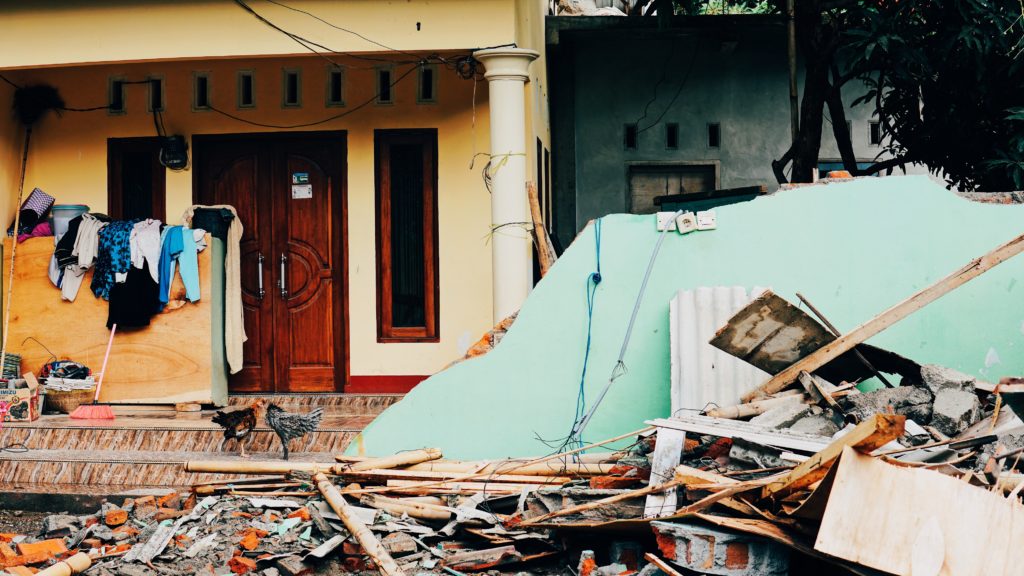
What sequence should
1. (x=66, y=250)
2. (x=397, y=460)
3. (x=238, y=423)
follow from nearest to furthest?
(x=397, y=460), (x=238, y=423), (x=66, y=250)

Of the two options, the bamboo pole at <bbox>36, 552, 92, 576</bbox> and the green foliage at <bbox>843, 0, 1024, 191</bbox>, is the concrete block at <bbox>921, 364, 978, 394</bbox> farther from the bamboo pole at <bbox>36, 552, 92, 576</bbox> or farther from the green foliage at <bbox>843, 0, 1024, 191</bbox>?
the bamboo pole at <bbox>36, 552, 92, 576</bbox>

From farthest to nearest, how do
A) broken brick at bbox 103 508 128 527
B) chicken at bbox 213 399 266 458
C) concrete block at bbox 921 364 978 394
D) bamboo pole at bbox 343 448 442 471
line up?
1. chicken at bbox 213 399 266 458
2. bamboo pole at bbox 343 448 442 471
3. broken brick at bbox 103 508 128 527
4. concrete block at bbox 921 364 978 394

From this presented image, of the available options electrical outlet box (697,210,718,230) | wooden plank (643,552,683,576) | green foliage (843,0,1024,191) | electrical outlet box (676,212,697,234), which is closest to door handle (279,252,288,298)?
electrical outlet box (676,212,697,234)

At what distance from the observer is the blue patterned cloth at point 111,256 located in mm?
10398

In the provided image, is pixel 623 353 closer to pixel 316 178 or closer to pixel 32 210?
pixel 316 178

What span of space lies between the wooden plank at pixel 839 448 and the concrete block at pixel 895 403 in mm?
1264

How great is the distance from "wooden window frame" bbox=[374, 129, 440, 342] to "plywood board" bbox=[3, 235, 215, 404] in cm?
159

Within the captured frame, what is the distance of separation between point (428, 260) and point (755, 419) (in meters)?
4.76

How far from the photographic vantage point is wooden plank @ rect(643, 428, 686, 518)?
6.02 m

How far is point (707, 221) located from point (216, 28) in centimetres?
449

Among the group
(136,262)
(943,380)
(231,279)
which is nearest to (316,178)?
(231,279)

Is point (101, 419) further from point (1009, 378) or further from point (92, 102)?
point (1009, 378)

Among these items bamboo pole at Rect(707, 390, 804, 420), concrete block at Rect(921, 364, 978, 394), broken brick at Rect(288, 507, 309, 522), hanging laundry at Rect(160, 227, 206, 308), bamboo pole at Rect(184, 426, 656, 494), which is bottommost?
broken brick at Rect(288, 507, 309, 522)

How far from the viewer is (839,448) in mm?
5062
